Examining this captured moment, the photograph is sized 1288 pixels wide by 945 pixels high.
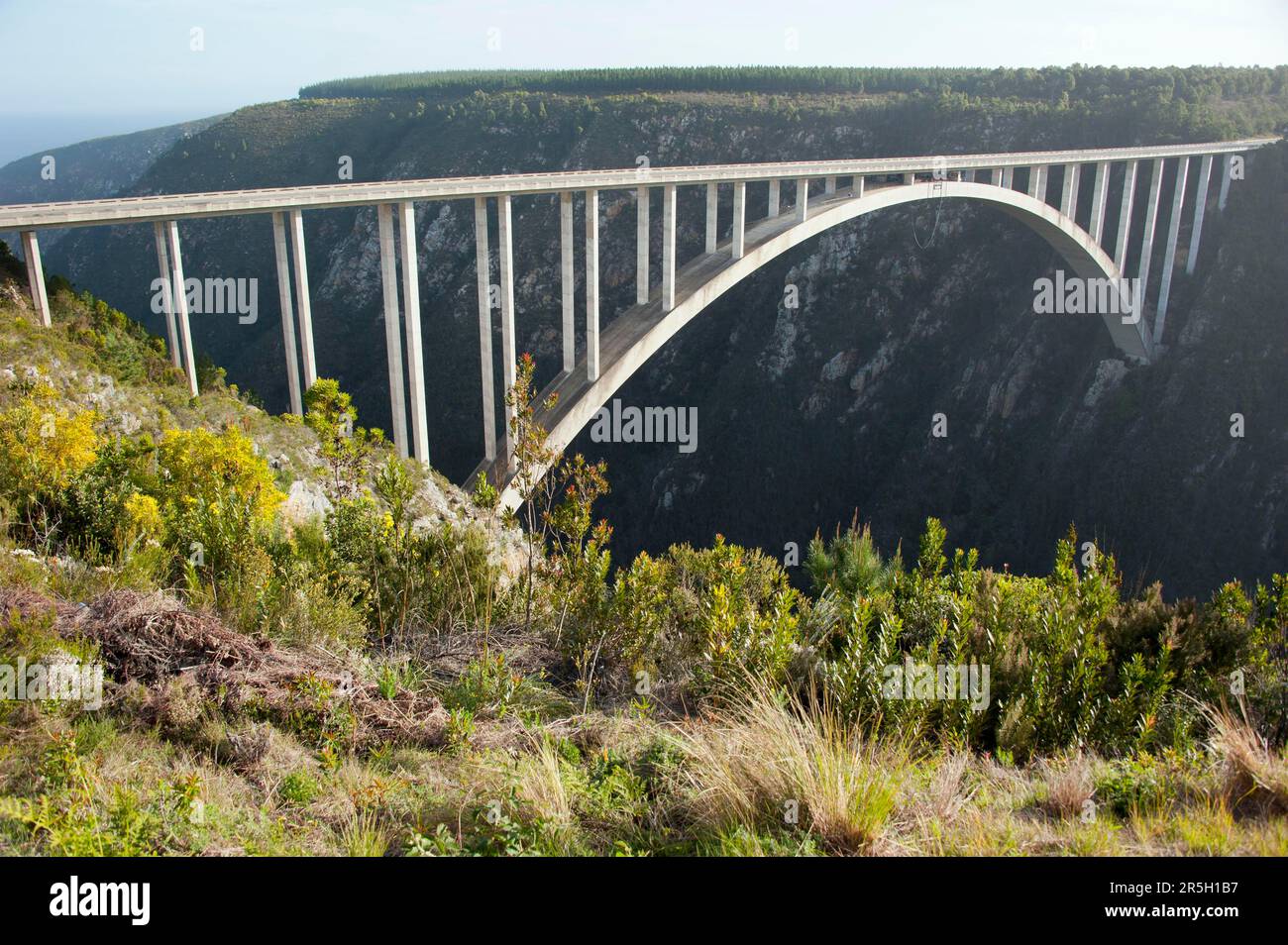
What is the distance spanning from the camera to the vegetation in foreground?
12.6 feet

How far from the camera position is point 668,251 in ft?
56.9

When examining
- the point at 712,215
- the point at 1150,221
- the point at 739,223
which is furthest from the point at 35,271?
the point at 1150,221

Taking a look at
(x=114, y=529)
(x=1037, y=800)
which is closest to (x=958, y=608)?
(x=1037, y=800)

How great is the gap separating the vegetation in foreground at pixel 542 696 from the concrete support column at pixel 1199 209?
34850 mm

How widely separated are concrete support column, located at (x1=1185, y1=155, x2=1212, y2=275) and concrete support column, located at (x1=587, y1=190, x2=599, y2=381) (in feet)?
101

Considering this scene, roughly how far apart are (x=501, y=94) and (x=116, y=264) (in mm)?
29730

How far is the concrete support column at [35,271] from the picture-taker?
11.4 meters

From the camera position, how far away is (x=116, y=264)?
196 ft

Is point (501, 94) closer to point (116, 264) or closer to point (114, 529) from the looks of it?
point (116, 264)

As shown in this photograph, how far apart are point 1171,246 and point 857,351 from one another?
14580mm

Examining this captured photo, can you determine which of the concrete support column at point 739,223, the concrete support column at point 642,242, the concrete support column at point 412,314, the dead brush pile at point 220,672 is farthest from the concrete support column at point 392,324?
the dead brush pile at point 220,672

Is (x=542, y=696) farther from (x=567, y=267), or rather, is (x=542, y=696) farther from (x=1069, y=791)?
(x=567, y=267)

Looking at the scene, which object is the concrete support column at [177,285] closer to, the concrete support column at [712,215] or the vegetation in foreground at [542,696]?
the vegetation in foreground at [542,696]

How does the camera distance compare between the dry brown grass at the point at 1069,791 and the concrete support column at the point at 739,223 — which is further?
the concrete support column at the point at 739,223
